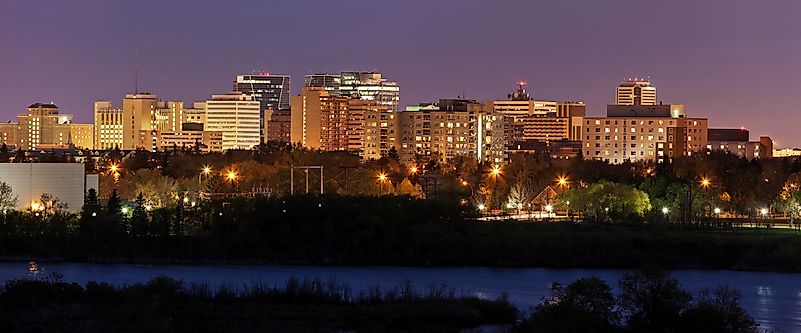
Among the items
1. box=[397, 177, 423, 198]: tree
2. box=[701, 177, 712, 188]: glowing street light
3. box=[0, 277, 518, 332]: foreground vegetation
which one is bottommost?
box=[0, 277, 518, 332]: foreground vegetation

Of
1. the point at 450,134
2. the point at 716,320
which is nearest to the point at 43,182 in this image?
the point at 716,320

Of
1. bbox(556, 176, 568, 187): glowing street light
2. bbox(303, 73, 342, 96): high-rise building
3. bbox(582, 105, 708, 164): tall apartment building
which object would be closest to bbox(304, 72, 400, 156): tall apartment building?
bbox(303, 73, 342, 96): high-rise building

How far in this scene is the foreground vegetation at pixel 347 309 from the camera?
2031 cm

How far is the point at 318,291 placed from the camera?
80.4ft

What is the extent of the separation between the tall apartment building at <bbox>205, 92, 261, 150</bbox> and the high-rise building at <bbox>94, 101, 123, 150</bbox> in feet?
27.4

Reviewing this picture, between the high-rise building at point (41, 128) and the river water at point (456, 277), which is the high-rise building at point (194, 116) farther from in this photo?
the river water at point (456, 277)

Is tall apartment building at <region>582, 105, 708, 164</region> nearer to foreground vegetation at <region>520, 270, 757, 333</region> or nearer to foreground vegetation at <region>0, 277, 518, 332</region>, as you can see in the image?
foreground vegetation at <region>0, 277, 518, 332</region>

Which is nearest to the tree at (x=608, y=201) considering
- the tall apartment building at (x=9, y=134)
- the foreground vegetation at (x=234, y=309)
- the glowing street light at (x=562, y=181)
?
the glowing street light at (x=562, y=181)

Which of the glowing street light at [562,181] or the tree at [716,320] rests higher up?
the glowing street light at [562,181]

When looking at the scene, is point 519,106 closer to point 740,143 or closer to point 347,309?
point 740,143

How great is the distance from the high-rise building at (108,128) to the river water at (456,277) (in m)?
101

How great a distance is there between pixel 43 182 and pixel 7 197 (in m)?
1.65

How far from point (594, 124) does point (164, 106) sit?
164ft

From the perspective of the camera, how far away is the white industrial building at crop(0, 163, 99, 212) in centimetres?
4262
